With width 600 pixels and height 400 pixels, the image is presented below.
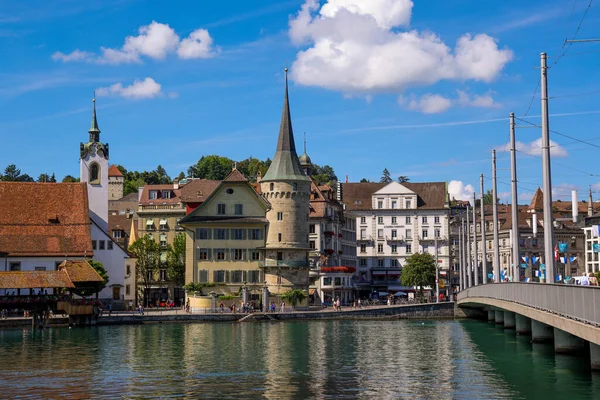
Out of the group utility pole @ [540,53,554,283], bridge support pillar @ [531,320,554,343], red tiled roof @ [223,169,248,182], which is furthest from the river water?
red tiled roof @ [223,169,248,182]

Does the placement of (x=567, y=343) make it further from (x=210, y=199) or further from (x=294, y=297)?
(x=210, y=199)

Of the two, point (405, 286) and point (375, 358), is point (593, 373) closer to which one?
point (375, 358)

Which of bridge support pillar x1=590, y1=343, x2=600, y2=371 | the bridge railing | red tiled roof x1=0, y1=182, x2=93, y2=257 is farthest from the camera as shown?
red tiled roof x1=0, y1=182, x2=93, y2=257

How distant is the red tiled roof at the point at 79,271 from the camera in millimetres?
83188

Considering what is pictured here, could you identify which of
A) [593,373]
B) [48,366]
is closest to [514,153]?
[593,373]

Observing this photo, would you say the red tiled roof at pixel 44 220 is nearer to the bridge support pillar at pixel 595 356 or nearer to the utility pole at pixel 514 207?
the utility pole at pixel 514 207

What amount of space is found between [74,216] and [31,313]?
39.8ft

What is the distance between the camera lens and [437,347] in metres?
59.1

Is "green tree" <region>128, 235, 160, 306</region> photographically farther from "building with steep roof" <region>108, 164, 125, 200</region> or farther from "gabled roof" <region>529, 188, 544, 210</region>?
"building with steep roof" <region>108, 164, 125, 200</region>

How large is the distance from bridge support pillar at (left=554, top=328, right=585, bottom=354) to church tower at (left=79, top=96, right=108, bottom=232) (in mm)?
66010

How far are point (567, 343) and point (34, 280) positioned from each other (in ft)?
166

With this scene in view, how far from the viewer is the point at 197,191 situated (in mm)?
113500

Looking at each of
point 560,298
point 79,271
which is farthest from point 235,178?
point 560,298

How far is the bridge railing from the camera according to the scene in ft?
102
